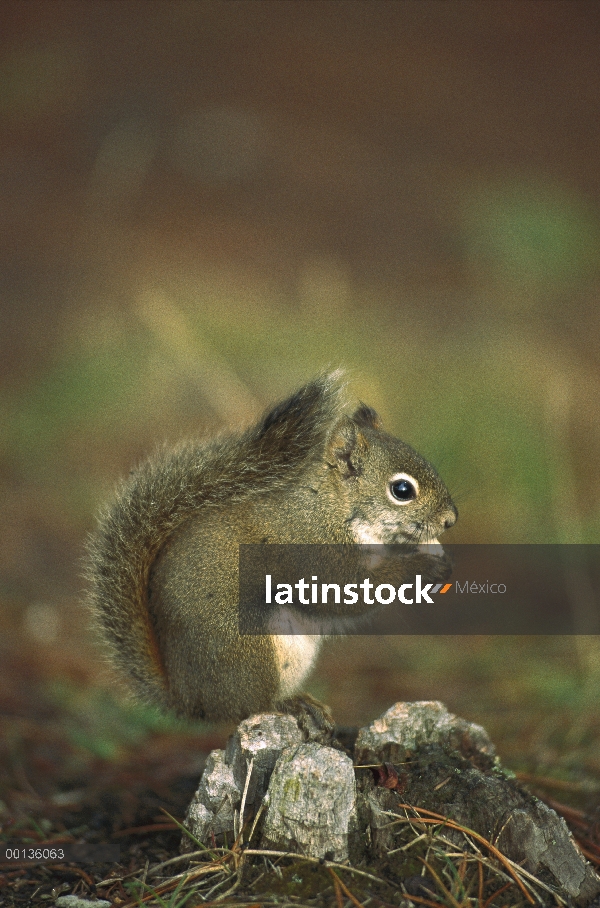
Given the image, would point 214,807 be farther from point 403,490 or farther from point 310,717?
point 403,490

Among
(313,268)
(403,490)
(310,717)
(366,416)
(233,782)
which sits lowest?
(233,782)

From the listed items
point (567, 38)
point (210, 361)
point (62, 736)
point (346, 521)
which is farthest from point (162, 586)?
point (567, 38)

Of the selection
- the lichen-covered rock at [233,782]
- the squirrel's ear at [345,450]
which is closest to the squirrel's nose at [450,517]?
the squirrel's ear at [345,450]

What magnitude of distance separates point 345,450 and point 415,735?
0.55 m

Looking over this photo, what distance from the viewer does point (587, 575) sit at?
274cm

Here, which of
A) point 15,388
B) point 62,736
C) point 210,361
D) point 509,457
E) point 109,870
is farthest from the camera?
point 15,388

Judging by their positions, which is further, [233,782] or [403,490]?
[403,490]

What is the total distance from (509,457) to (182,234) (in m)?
1.97

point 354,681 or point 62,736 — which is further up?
point 354,681

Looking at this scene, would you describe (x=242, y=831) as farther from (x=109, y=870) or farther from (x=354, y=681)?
(x=354, y=681)

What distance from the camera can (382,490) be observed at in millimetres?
1673

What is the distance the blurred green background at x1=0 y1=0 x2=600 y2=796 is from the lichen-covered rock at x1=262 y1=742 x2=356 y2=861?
873 mm

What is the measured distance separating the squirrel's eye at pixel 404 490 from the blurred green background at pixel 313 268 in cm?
56

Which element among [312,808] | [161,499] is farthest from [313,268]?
[312,808]
